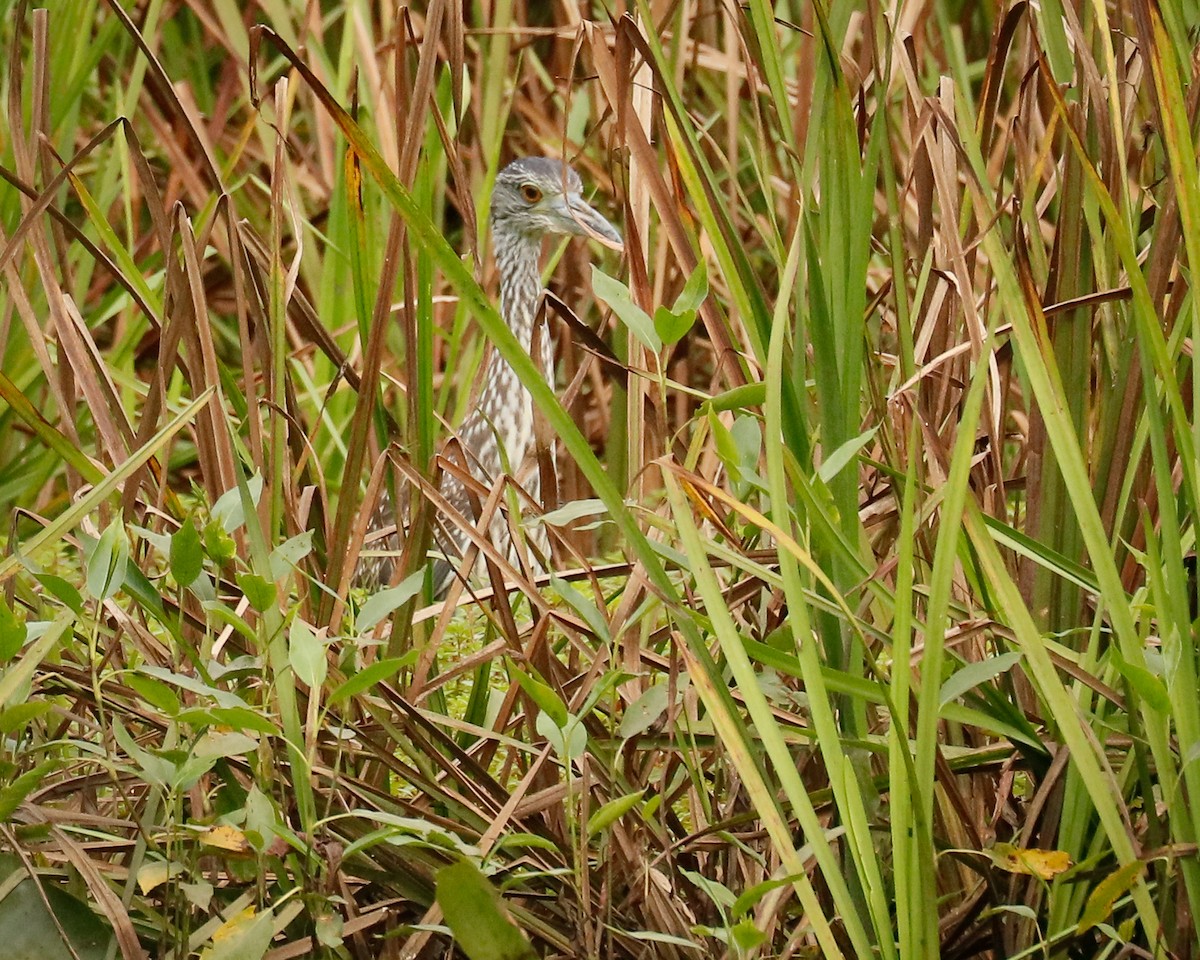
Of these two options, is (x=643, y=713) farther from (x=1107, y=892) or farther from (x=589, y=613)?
(x=1107, y=892)

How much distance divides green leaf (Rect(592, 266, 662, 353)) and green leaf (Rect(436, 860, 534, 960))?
1.38ft

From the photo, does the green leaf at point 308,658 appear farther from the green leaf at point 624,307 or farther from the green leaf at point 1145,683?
the green leaf at point 1145,683

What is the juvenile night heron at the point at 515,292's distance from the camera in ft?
11.1

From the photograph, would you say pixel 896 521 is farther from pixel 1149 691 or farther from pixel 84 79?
pixel 84 79

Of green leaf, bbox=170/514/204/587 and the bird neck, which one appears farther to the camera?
the bird neck

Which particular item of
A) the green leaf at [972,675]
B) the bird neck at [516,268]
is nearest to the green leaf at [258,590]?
the green leaf at [972,675]

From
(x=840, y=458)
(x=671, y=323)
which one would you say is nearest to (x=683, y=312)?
(x=671, y=323)

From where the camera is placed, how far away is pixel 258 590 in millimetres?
1293

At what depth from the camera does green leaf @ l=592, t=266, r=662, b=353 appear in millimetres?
1255

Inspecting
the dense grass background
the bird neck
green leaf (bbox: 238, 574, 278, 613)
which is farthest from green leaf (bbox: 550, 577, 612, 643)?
the bird neck

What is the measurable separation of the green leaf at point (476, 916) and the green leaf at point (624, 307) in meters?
0.42

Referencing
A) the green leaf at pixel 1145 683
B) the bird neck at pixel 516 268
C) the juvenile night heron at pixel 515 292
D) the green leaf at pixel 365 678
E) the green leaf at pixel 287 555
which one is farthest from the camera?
the bird neck at pixel 516 268

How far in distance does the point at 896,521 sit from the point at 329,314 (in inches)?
94.4

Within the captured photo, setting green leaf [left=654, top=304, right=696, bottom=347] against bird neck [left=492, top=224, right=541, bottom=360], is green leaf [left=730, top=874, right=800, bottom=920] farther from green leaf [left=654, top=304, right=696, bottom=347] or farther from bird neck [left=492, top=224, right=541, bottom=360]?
bird neck [left=492, top=224, right=541, bottom=360]
